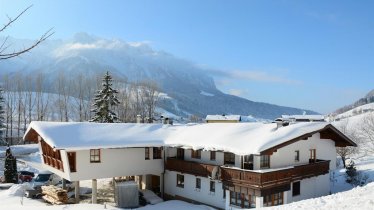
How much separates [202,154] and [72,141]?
35.3 ft

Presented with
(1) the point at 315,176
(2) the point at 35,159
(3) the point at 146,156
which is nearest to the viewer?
(1) the point at 315,176

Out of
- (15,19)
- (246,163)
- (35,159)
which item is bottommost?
(35,159)

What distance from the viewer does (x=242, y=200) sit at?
28.0 m

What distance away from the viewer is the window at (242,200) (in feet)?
89.7

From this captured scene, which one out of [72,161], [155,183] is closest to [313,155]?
[155,183]

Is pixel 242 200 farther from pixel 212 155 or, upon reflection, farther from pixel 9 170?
pixel 9 170

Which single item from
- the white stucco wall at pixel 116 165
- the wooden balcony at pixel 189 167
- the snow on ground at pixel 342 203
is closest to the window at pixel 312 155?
the wooden balcony at pixel 189 167

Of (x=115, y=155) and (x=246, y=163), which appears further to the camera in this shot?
(x=115, y=155)

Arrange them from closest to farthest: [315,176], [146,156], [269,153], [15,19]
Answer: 1. [15,19]
2. [269,153]
3. [315,176]
4. [146,156]

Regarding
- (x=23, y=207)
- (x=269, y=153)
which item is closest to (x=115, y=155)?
(x=23, y=207)

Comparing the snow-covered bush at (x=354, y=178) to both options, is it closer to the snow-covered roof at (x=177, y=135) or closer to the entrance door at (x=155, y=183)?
the snow-covered roof at (x=177, y=135)

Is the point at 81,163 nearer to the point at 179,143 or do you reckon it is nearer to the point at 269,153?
the point at 179,143

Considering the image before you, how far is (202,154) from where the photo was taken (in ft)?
107

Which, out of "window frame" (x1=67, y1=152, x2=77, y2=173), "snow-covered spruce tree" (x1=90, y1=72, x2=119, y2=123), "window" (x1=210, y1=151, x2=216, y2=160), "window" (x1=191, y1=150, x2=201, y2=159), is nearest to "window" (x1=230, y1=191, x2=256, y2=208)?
"window" (x1=210, y1=151, x2=216, y2=160)
